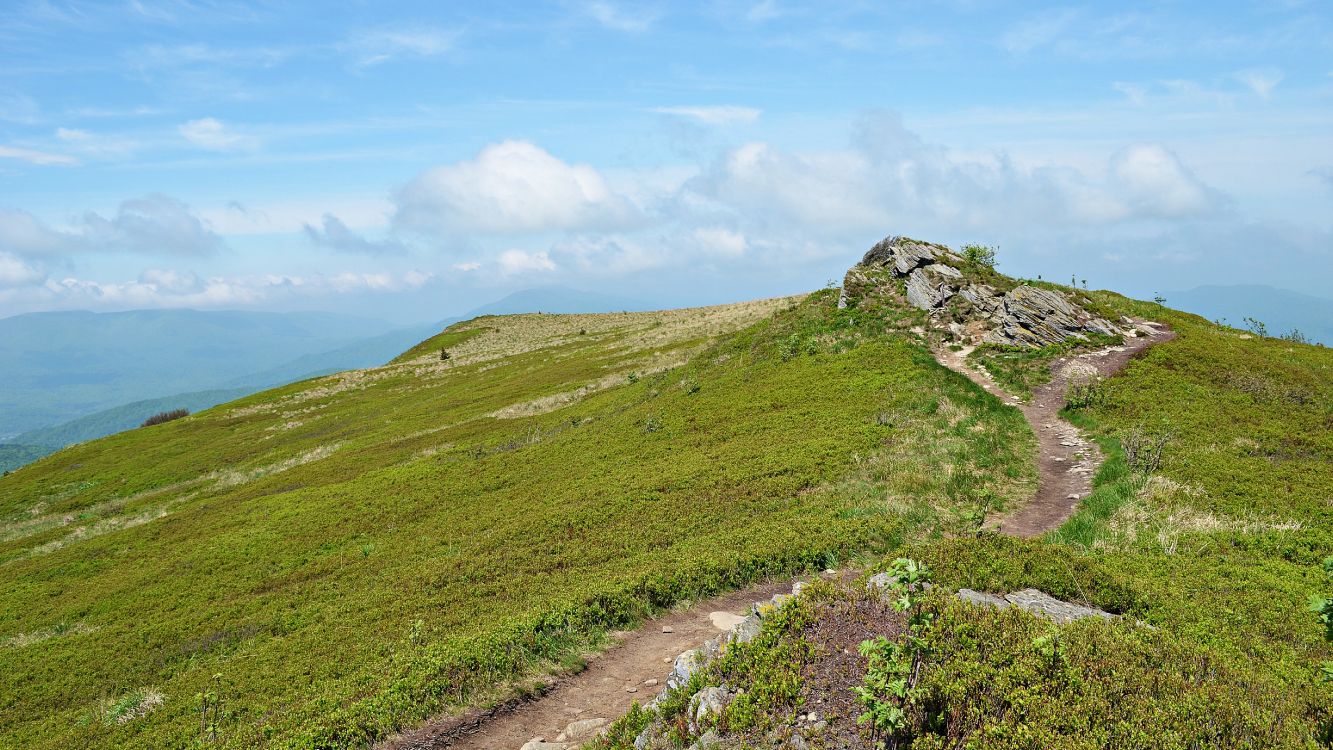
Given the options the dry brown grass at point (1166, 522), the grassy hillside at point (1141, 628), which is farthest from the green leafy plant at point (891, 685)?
the dry brown grass at point (1166, 522)

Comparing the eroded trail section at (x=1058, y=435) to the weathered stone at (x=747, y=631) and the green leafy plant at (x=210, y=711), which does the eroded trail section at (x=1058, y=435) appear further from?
the green leafy plant at (x=210, y=711)

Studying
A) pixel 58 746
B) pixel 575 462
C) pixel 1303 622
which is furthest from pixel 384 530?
pixel 1303 622

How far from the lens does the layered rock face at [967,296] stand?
3638 cm

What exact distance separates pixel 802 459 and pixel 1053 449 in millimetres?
10197

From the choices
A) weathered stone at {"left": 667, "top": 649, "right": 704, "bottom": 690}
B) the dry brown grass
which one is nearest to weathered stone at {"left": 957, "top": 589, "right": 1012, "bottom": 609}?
weathered stone at {"left": 667, "top": 649, "right": 704, "bottom": 690}

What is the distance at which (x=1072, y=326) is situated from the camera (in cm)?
3616

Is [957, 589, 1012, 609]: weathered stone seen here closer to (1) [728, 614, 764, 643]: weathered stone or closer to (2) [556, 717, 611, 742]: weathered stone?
(1) [728, 614, 764, 643]: weathered stone

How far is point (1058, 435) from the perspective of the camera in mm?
25297

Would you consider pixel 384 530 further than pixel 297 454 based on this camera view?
No

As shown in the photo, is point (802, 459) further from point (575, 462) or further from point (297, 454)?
point (297, 454)

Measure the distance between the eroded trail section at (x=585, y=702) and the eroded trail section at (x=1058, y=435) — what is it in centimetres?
900

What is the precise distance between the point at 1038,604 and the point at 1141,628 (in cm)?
142

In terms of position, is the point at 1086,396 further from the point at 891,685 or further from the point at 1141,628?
the point at 891,685

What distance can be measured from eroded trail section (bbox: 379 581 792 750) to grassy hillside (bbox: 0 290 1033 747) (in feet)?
2.26
